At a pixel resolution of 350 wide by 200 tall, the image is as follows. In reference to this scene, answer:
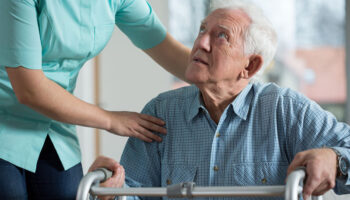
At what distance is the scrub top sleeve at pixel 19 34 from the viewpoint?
1.40m

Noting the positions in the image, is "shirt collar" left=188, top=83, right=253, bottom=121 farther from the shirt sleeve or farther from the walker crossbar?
the walker crossbar

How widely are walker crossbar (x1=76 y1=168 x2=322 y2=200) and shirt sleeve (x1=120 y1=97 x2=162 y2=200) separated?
0.40 metres

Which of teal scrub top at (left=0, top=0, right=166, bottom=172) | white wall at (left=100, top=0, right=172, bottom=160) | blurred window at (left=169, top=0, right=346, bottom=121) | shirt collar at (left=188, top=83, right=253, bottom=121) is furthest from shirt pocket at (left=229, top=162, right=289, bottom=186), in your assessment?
blurred window at (left=169, top=0, right=346, bottom=121)

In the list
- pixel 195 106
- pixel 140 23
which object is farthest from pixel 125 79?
pixel 195 106

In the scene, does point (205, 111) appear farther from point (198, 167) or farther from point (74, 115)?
point (74, 115)

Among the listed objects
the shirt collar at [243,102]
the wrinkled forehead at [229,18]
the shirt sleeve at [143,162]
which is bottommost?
the shirt sleeve at [143,162]

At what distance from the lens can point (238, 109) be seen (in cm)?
160

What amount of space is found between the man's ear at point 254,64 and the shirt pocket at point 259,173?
325 mm

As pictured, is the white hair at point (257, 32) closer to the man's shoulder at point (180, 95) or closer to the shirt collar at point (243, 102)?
the shirt collar at point (243, 102)

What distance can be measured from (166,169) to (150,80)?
2.27 metres

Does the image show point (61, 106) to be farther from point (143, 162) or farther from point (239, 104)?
point (239, 104)

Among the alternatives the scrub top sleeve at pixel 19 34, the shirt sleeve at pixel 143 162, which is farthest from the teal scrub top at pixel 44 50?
the shirt sleeve at pixel 143 162

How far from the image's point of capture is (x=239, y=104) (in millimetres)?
1608

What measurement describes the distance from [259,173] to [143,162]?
41cm
